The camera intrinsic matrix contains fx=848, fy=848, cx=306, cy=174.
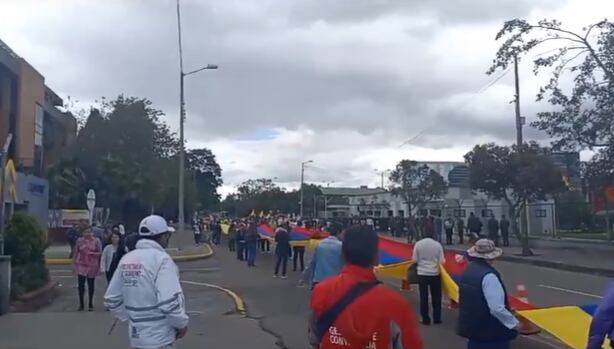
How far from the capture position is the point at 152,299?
5.94 metres

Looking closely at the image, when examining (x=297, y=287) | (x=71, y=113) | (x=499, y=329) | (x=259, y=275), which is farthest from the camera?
(x=71, y=113)

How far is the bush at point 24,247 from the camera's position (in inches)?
691

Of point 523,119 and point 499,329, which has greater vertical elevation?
point 523,119

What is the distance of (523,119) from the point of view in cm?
4466

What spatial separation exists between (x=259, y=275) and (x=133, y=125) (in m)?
33.1

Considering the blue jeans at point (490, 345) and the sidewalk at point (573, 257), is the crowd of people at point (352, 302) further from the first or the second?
the sidewalk at point (573, 257)

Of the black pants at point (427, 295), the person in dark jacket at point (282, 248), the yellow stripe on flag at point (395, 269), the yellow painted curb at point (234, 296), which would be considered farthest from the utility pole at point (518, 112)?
the black pants at point (427, 295)

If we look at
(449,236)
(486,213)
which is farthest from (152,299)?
(486,213)

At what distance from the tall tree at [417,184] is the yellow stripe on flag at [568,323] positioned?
184 feet

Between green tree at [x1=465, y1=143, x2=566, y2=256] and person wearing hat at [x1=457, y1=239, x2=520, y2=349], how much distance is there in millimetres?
27563

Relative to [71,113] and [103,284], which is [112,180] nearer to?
[71,113]

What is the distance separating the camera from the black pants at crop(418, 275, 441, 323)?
42.8ft

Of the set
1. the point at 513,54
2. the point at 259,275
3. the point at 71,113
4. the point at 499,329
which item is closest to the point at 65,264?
the point at 259,275

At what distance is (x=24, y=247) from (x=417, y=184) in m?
49.7
